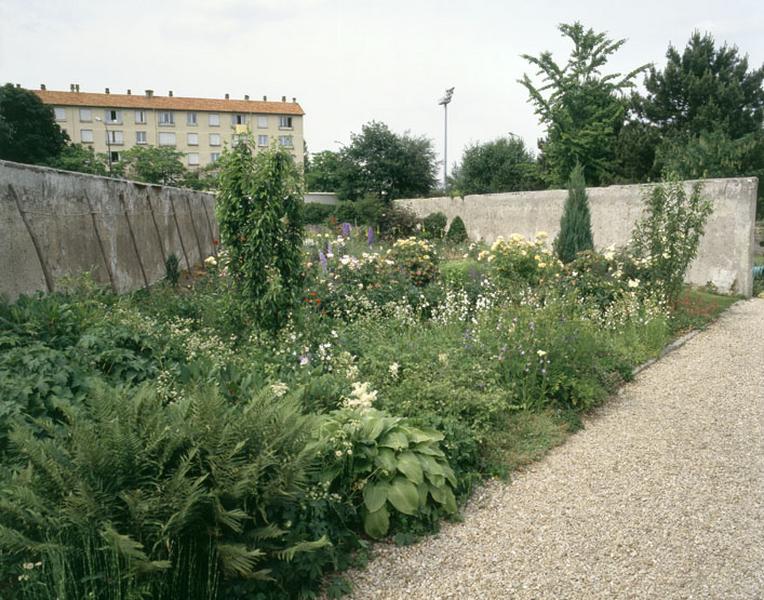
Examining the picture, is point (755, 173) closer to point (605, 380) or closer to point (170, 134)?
point (605, 380)

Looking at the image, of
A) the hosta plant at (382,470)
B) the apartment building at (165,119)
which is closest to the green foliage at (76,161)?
the apartment building at (165,119)

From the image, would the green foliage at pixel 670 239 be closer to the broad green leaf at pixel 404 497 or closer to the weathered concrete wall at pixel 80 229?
the broad green leaf at pixel 404 497

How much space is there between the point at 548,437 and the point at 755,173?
21328 millimetres

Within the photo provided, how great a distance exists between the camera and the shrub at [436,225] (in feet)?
64.4

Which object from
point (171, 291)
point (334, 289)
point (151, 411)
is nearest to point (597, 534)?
point (151, 411)

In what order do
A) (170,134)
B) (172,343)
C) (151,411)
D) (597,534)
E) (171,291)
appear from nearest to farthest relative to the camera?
(151,411) < (597,534) < (172,343) < (171,291) < (170,134)

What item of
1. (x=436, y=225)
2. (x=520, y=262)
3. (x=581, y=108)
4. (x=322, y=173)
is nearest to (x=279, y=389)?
(x=520, y=262)

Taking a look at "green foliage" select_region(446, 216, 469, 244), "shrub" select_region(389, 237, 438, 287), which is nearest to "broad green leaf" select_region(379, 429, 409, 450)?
Result: "shrub" select_region(389, 237, 438, 287)

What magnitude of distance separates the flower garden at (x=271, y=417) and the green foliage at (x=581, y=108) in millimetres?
19508

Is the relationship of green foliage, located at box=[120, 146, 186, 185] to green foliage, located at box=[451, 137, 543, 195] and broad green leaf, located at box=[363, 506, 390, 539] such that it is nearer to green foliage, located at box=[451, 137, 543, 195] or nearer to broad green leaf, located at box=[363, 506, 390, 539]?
green foliage, located at box=[451, 137, 543, 195]

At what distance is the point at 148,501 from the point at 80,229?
6.42 metres

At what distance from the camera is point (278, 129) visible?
64.8 meters

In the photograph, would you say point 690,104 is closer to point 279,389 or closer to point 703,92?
point 703,92

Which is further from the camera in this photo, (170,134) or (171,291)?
(170,134)
